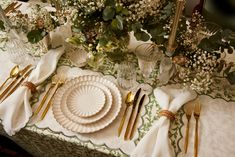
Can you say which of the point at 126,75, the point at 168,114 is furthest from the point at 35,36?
the point at 168,114

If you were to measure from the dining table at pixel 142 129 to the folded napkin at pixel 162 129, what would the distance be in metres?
0.03

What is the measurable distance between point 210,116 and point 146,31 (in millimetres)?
413

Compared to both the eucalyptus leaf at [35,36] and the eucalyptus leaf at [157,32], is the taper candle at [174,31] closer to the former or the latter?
the eucalyptus leaf at [157,32]

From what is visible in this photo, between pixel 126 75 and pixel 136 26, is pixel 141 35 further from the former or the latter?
pixel 126 75

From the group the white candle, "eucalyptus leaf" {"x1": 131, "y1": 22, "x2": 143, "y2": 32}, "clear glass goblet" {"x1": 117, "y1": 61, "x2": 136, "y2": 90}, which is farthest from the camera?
"clear glass goblet" {"x1": 117, "y1": 61, "x2": 136, "y2": 90}

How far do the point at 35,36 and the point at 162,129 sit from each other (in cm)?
68

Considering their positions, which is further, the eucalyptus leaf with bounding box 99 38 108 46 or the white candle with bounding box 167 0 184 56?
the eucalyptus leaf with bounding box 99 38 108 46

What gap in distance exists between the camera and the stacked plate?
0.98 metres

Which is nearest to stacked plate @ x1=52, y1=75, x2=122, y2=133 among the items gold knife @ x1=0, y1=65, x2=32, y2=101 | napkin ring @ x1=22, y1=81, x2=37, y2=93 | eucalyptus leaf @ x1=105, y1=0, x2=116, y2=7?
napkin ring @ x1=22, y1=81, x2=37, y2=93

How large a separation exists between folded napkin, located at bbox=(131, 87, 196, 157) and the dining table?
3 cm

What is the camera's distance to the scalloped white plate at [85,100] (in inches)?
39.9

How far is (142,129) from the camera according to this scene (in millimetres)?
963

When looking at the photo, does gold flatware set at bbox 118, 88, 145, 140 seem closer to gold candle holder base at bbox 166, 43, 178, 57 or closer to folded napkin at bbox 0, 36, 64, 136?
gold candle holder base at bbox 166, 43, 178, 57

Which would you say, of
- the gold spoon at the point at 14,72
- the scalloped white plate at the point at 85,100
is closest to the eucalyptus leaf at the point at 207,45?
the scalloped white plate at the point at 85,100
